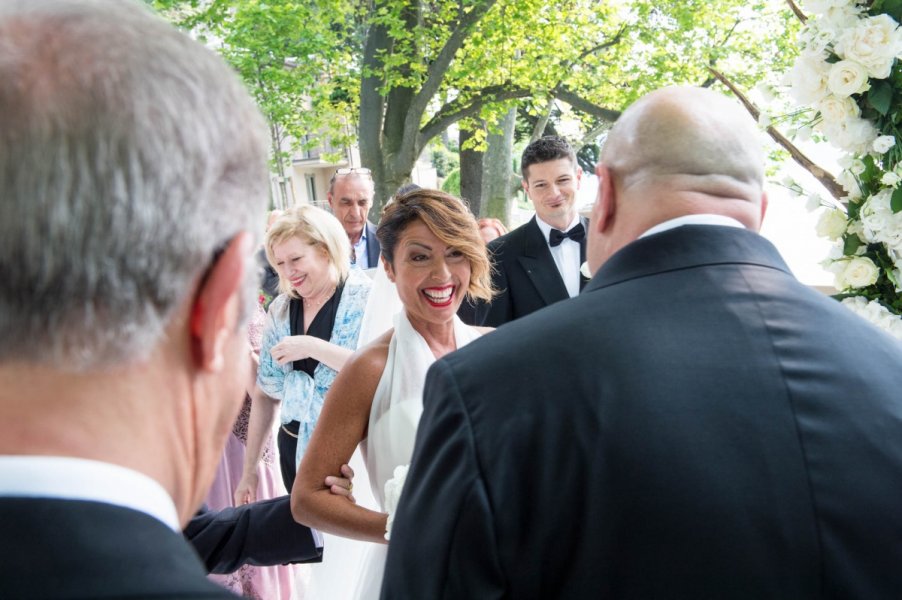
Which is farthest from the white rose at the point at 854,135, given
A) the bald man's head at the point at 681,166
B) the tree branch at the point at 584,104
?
the tree branch at the point at 584,104

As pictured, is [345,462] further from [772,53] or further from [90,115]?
[772,53]

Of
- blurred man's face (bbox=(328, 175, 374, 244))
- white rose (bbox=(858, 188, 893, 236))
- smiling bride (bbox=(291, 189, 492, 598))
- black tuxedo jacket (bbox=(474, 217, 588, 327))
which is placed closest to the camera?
white rose (bbox=(858, 188, 893, 236))

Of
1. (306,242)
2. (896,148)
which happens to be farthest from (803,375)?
(306,242)

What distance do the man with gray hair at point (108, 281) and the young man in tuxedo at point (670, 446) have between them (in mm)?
692

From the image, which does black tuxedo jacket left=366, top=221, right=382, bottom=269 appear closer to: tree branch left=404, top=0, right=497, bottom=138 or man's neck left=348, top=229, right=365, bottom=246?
man's neck left=348, top=229, right=365, bottom=246

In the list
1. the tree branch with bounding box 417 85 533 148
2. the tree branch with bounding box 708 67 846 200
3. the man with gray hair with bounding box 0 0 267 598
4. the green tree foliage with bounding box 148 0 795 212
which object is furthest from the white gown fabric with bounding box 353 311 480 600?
the tree branch with bounding box 417 85 533 148

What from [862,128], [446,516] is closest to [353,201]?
[862,128]

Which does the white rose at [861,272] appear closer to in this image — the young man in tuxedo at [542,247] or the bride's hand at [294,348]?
the young man in tuxedo at [542,247]

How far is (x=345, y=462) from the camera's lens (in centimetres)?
277

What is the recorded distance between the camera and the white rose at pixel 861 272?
8.49ft

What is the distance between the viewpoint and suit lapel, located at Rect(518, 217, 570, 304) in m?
4.75

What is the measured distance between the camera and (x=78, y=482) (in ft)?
2.45

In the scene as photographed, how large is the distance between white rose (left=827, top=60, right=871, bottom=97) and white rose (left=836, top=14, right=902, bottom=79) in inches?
0.7

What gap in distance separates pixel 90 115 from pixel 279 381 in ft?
11.7
